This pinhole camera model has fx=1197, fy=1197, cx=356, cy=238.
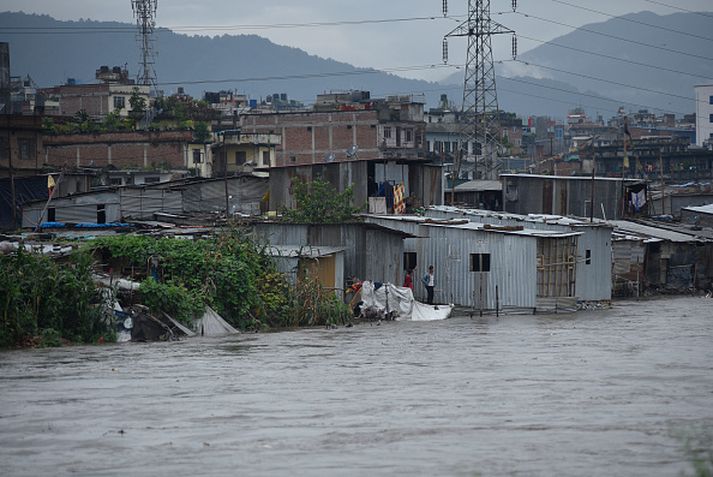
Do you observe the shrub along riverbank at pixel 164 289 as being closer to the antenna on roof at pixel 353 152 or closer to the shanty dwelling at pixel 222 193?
the shanty dwelling at pixel 222 193

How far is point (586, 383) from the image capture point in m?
17.9

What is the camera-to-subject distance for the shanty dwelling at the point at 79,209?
3716 centimetres

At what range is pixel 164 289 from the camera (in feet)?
79.9

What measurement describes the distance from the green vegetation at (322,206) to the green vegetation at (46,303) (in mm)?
9978

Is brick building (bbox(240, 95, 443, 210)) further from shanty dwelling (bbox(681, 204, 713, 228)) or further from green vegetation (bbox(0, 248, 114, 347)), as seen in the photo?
green vegetation (bbox(0, 248, 114, 347))

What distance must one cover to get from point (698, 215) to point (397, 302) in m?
24.6

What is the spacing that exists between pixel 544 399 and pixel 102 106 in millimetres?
61475

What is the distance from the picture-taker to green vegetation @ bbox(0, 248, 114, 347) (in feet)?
73.8

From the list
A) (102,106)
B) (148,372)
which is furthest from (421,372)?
(102,106)

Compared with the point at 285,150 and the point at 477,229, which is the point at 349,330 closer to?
the point at 477,229

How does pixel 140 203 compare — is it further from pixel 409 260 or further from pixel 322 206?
pixel 409 260

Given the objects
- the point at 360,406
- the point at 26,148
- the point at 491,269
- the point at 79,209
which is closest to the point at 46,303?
the point at 360,406

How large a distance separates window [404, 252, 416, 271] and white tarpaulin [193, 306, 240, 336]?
7557mm

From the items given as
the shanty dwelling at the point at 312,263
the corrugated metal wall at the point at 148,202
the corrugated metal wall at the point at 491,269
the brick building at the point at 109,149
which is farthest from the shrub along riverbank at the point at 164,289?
the brick building at the point at 109,149
